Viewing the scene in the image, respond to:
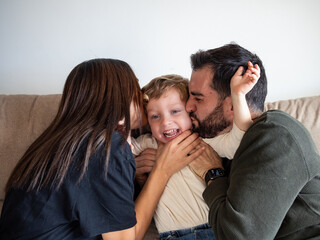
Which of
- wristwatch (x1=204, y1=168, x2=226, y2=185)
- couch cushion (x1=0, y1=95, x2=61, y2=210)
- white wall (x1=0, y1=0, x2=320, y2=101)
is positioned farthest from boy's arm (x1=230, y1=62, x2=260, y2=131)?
couch cushion (x1=0, y1=95, x2=61, y2=210)

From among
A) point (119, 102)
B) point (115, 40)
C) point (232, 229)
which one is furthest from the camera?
point (115, 40)

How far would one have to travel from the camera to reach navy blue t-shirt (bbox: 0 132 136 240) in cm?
102

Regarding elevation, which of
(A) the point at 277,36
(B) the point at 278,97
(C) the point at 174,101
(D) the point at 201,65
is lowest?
(B) the point at 278,97

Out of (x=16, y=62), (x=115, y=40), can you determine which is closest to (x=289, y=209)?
(x=115, y=40)

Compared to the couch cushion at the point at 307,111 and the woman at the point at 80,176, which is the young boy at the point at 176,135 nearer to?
the woman at the point at 80,176

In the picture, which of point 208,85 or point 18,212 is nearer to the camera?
point 18,212

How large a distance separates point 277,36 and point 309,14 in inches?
10.7

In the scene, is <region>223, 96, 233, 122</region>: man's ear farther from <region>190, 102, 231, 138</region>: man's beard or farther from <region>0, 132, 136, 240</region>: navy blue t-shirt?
<region>0, 132, 136, 240</region>: navy blue t-shirt

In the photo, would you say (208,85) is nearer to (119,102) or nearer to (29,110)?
(119,102)

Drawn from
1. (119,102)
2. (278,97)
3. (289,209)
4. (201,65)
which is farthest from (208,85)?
(278,97)

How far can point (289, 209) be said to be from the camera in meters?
1.05

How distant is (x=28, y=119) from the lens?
1657mm

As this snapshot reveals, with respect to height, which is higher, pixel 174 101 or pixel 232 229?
pixel 174 101

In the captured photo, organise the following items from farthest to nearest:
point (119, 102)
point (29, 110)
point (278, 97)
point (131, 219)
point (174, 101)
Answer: point (278, 97) → point (29, 110) → point (174, 101) → point (119, 102) → point (131, 219)
